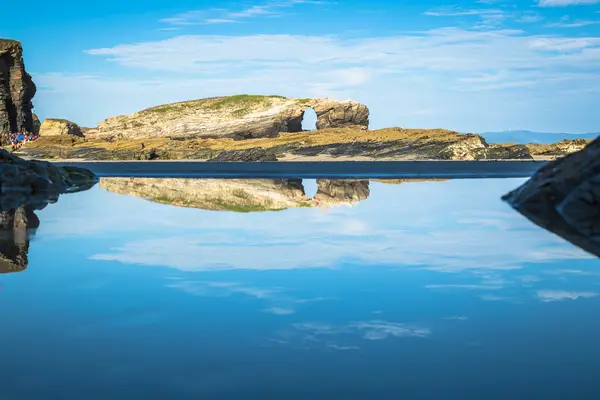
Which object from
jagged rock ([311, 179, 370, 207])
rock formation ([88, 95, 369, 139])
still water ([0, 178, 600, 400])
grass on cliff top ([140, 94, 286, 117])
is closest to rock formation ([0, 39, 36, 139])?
rock formation ([88, 95, 369, 139])

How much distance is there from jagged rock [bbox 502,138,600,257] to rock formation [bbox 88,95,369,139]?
9314 cm

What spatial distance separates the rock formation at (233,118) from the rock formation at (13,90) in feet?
72.0

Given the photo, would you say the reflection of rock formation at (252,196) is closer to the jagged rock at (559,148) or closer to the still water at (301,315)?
the still water at (301,315)

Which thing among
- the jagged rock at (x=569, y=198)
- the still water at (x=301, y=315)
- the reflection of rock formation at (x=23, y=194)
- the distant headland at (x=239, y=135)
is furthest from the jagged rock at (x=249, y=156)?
the still water at (x=301, y=315)

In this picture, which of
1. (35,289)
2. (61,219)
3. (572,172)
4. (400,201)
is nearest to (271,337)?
(35,289)

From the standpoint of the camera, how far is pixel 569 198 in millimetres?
13258

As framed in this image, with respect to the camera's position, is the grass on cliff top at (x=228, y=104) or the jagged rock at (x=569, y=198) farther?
the grass on cliff top at (x=228, y=104)

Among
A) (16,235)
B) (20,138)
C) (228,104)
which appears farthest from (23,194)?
(228,104)

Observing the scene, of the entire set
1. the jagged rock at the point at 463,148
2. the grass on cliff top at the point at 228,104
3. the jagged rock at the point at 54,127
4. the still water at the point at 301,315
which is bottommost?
the still water at the point at 301,315

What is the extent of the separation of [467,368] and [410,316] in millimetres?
1278

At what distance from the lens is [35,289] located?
6.57m

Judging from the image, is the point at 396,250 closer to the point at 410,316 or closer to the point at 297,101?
the point at 410,316

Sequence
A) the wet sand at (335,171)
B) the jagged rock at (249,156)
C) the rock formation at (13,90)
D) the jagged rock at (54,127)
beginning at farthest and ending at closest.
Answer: the jagged rock at (54,127) → the rock formation at (13,90) → the jagged rock at (249,156) → the wet sand at (335,171)

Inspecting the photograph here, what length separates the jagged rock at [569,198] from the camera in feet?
34.9
